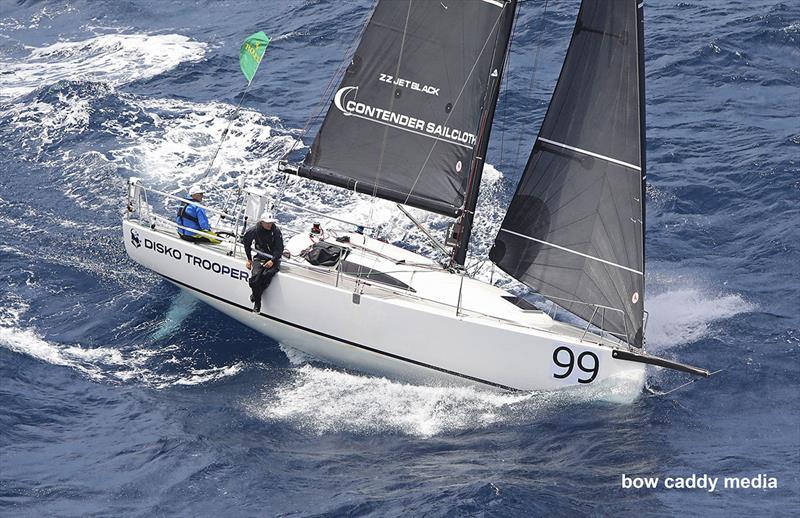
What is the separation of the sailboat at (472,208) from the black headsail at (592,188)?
2cm

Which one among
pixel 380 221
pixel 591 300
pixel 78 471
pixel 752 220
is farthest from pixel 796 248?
pixel 78 471

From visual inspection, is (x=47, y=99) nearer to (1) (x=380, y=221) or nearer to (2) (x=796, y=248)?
(1) (x=380, y=221)

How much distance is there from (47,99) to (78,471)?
14354 mm

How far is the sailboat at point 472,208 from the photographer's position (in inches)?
673

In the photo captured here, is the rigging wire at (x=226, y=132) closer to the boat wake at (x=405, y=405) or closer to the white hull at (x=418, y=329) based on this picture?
the white hull at (x=418, y=329)

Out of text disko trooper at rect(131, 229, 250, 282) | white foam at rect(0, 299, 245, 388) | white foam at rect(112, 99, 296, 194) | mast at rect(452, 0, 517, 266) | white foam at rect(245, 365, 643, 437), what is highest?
mast at rect(452, 0, 517, 266)

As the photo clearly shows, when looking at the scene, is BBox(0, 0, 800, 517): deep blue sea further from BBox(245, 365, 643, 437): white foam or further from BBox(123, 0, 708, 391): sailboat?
BBox(123, 0, 708, 391): sailboat

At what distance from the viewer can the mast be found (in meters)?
17.5

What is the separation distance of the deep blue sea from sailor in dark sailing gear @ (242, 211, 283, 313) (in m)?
1.43

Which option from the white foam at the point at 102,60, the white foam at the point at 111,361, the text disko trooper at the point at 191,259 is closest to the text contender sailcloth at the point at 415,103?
the text disko trooper at the point at 191,259

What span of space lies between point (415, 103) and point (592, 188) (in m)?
3.11

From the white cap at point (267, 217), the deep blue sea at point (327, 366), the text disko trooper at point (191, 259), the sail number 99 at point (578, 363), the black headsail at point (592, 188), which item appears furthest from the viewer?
the text disko trooper at point (191, 259)

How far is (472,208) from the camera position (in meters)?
18.3

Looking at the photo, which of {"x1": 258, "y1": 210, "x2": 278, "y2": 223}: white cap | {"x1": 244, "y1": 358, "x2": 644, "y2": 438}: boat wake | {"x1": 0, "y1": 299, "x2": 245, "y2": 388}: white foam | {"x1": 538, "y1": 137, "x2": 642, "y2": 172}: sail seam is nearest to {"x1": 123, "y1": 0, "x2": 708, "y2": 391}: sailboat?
{"x1": 538, "y1": 137, "x2": 642, "y2": 172}: sail seam
